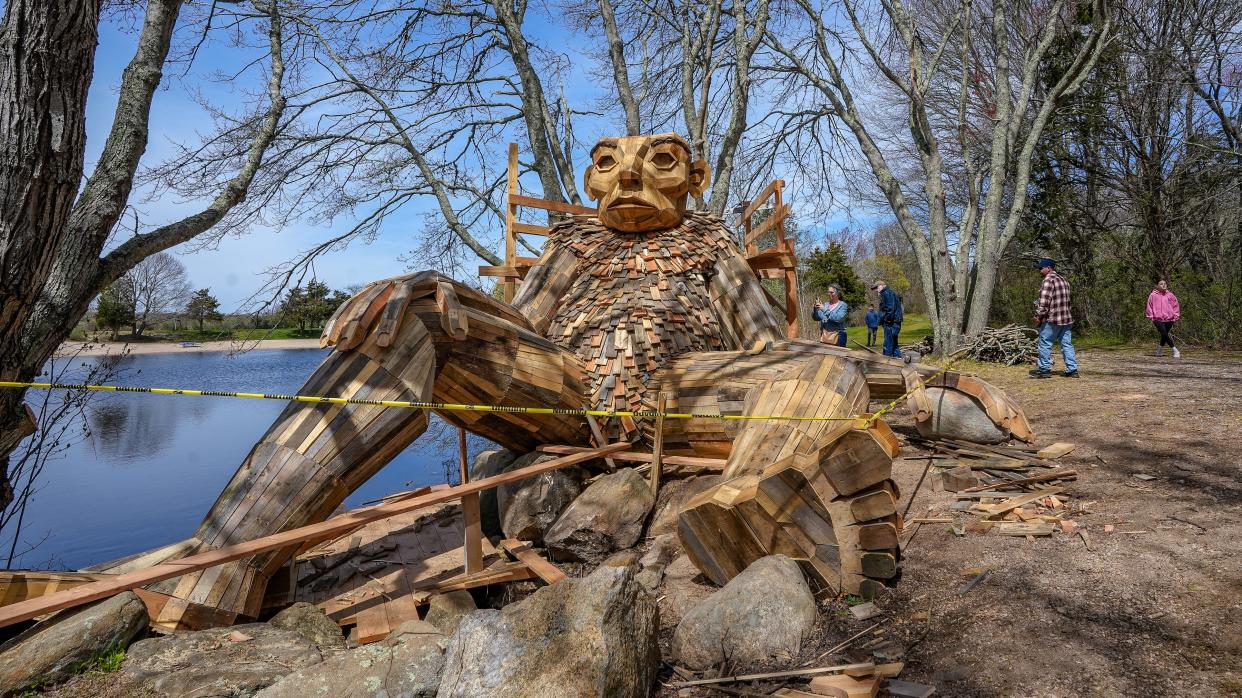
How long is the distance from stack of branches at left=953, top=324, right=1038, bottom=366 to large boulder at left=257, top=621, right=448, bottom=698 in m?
9.92

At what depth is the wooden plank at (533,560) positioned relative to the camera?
2699 millimetres

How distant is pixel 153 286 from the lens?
6.40 m

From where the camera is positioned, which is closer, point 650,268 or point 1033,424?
point 650,268

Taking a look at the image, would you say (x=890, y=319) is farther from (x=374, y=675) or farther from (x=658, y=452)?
(x=374, y=675)

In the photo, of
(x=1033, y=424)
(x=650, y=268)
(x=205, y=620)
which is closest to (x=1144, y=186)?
(x=1033, y=424)

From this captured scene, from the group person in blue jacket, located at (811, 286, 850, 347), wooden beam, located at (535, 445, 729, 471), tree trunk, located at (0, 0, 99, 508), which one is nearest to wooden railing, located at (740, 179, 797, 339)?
wooden beam, located at (535, 445, 729, 471)

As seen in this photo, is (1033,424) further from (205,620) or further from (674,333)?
(205,620)

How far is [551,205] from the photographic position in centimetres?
405

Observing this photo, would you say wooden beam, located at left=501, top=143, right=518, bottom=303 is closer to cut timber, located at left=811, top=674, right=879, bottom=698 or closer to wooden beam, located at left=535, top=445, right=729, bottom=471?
wooden beam, located at left=535, top=445, right=729, bottom=471

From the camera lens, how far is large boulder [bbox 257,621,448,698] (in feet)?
5.24

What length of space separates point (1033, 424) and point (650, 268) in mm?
3359

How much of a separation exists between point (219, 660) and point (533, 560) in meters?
1.31

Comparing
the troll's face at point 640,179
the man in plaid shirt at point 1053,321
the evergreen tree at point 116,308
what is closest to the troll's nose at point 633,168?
the troll's face at point 640,179

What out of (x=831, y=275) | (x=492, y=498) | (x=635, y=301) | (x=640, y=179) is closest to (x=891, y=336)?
(x=640, y=179)
